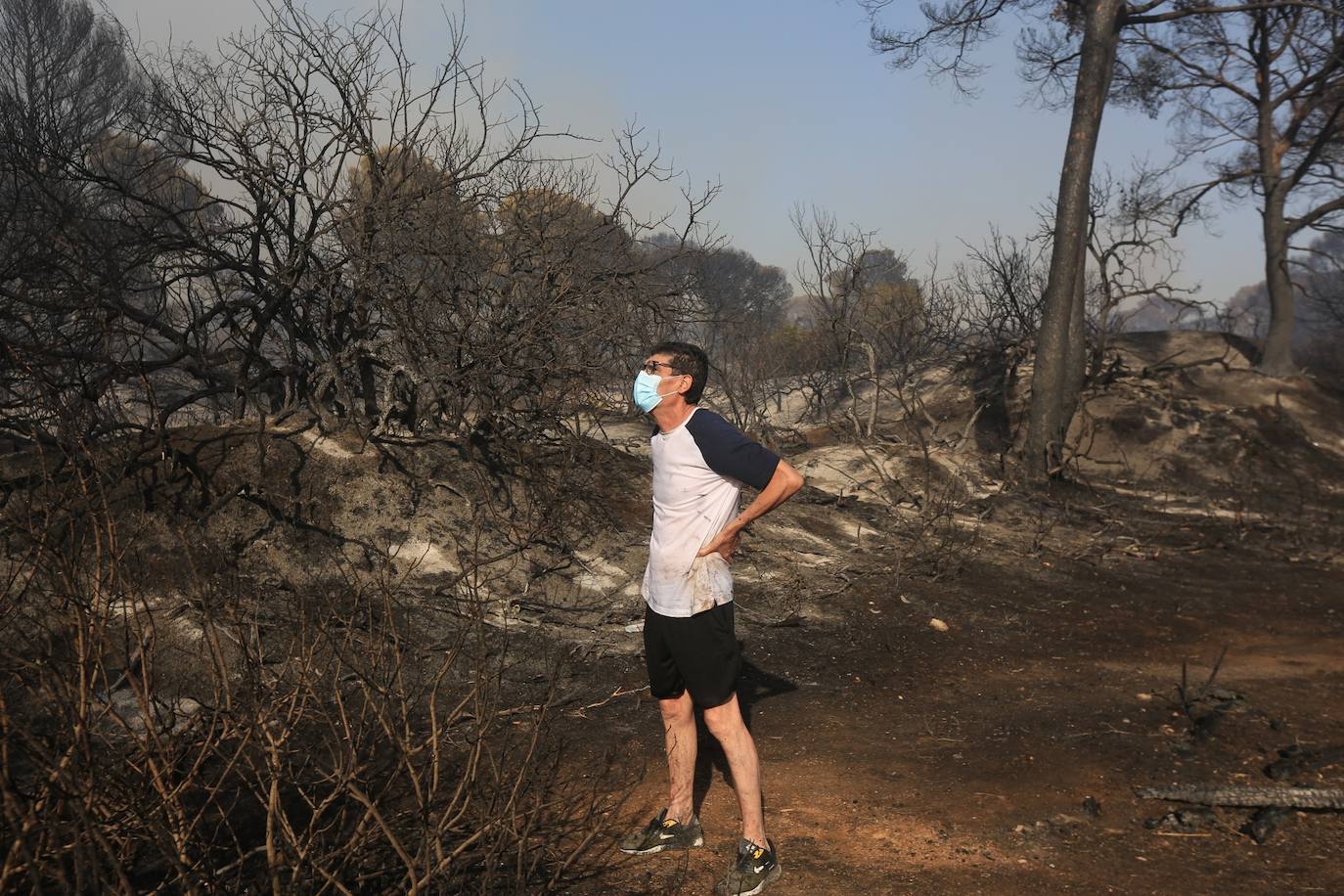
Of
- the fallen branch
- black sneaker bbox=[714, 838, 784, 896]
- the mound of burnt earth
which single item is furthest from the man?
the mound of burnt earth

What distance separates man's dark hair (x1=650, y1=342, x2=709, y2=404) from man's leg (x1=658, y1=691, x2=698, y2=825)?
1013 mm

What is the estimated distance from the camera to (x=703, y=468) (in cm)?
330

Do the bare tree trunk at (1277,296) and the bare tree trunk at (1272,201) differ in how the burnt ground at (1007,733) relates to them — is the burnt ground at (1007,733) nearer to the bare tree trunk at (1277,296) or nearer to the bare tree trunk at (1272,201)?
the bare tree trunk at (1277,296)

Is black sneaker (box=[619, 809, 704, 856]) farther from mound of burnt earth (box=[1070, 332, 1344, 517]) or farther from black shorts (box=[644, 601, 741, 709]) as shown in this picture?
mound of burnt earth (box=[1070, 332, 1344, 517])

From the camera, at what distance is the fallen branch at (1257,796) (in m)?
3.72

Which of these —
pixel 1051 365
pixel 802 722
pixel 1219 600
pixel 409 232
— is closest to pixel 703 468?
pixel 802 722

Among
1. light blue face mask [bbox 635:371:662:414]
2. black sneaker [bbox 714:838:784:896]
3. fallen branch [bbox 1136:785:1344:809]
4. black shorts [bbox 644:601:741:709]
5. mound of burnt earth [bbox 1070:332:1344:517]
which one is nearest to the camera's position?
black sneaker [bbox 714:838:784:896]

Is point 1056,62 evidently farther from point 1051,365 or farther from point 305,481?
point 305,481

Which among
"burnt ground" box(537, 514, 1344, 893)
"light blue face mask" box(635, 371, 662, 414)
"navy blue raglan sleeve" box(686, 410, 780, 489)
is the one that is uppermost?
"light blue face mask" box(635, 371, 662, 414)

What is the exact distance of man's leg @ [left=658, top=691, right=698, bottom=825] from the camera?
3.45 metres

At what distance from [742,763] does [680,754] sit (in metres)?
0.28

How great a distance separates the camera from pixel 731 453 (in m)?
3.24

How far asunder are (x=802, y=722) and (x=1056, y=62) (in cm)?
1297

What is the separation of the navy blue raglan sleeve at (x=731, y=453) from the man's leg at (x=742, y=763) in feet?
2.39
